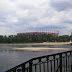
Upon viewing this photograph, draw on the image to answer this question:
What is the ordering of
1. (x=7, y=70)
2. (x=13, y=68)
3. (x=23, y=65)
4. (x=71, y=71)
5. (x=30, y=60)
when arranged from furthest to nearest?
(x=71, y=71), (x=30, y=60), (x=23, y=65), (x=13, y=68), (x=7, y=70)

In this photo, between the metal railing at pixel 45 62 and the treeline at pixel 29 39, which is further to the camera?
the treeline at pixel 29 39

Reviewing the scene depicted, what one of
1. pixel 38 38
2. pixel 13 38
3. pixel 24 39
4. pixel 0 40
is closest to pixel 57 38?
pixel 38 38

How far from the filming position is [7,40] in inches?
5226

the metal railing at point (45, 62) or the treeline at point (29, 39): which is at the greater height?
the metal railing at point (45, 62)

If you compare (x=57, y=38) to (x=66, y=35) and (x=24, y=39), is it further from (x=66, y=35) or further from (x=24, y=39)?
(x=24, y=39)

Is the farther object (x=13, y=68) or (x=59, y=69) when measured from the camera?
(x=59, y=69)

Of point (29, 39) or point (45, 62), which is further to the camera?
point (29, 39)

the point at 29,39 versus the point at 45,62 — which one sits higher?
the point at 45,62

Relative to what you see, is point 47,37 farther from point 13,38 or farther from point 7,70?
point 7,70

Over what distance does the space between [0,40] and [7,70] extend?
13837cm

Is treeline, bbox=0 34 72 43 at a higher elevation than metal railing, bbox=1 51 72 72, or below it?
below

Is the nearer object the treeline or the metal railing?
the metal railing

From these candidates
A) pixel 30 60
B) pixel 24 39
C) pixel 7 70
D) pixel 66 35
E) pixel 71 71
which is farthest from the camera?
pixel 66 35

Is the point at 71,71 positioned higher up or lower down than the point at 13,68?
lower down
